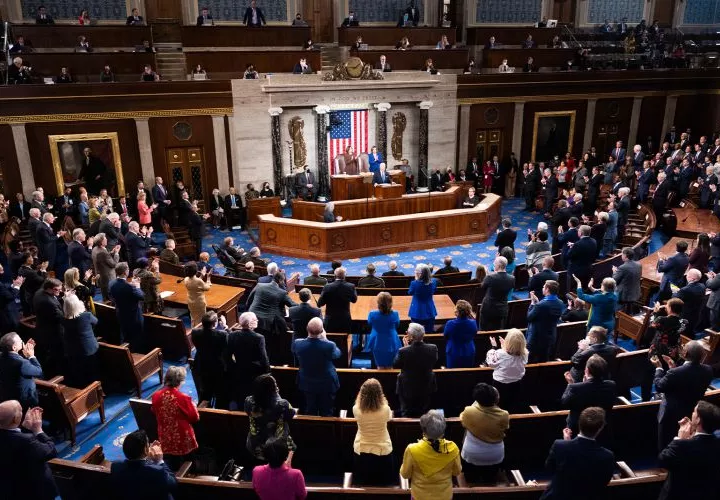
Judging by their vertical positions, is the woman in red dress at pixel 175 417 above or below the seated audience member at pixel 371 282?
above

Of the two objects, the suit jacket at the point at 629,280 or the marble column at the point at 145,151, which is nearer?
the suit jacket at the point at 629,280

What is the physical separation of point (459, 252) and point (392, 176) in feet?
13.8

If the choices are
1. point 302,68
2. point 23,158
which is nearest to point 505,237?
point 302,68

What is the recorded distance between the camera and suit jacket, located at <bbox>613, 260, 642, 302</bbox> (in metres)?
7.80

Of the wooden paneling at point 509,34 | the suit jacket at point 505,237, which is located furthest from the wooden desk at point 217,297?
the wooden paneling at point 509,34

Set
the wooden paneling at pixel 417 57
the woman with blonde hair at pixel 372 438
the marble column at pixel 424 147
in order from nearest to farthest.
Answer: the woman with blonde hair at pixel 372 438 → the wooden paneling at pixel 417 57 → the marble column at pixel 424 147

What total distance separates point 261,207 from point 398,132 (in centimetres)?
522

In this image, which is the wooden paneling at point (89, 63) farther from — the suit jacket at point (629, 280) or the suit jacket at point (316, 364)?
the suit jacket at point (629, 280)

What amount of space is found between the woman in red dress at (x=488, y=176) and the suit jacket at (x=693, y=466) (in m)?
14.2

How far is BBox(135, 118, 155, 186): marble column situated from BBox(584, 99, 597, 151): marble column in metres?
13.6

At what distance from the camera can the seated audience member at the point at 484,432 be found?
409 cm

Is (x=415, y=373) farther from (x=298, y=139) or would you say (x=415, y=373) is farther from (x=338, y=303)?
(x=298, y=139)

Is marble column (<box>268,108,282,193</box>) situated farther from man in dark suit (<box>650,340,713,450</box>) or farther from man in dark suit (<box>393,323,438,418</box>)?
man in dark suit (<box>650,340,713,450</box>)

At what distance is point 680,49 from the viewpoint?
2030 cm
